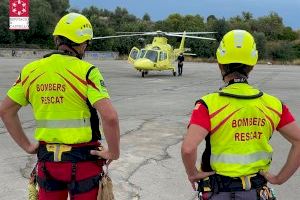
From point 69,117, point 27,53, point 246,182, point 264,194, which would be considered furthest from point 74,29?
point 27,53

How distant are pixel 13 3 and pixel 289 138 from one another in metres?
28.5

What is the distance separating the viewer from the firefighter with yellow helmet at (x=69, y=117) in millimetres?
3500

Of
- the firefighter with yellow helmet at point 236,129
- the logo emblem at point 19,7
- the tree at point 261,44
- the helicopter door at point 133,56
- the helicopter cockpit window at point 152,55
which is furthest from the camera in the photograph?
the tree at point 261,44

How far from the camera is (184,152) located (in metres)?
3.15

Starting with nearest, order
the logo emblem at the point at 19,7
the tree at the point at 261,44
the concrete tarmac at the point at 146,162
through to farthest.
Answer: the concrete tarmac at the point at 146,162
the logo emblem at the point at 19,7
the tree at the point at 261,44

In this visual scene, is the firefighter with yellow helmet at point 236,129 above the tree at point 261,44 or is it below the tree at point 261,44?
above

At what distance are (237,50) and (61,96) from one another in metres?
1.25

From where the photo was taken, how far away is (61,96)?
3.53 m

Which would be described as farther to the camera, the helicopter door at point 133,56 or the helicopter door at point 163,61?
the helicopter door at point 133,56

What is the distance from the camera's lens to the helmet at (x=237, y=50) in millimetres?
3137

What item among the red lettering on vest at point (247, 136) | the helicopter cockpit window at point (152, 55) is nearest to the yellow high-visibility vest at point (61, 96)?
the red lettering on vest at point (247, 136)

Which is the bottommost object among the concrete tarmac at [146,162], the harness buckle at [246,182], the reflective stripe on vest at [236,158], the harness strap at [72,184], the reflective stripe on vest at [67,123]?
the concrete tarmac at [146,162]

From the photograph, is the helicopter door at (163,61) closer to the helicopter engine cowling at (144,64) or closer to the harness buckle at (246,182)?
the helicopter engine cowling at (144,64)

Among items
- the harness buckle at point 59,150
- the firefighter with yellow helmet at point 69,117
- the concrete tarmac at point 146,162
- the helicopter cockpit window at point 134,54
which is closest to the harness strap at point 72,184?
the firefighter with yellow helmet at point 69,117
